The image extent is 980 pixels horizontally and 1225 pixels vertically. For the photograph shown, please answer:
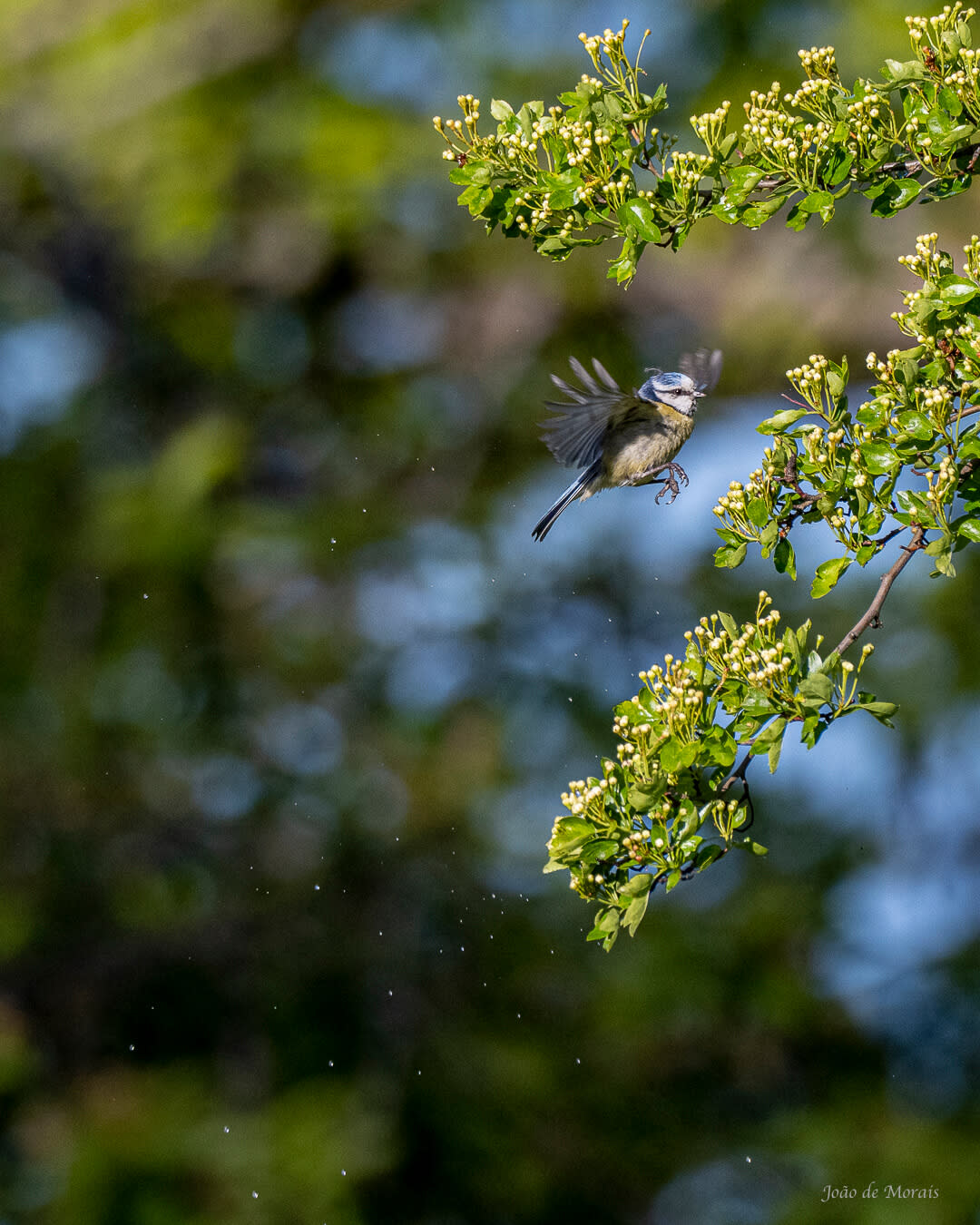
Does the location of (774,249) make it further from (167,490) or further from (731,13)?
(167,490)

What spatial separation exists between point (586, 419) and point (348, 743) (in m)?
5.63

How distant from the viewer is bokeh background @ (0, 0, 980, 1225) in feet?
23.0

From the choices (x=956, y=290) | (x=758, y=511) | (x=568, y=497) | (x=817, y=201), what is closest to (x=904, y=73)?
(x=817, y=201)

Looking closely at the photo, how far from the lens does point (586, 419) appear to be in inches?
106

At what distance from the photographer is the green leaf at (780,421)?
1816 millimetres

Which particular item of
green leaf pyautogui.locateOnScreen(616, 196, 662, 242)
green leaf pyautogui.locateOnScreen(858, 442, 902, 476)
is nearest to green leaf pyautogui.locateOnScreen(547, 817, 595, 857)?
green leaf pyautogui.locateOnScreen(858, 442, 902, 476)

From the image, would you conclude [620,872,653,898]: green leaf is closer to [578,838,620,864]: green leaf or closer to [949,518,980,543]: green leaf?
[578,838,620,864]: green leaf

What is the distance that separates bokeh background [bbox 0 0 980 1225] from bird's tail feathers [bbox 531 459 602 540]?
13.1ft

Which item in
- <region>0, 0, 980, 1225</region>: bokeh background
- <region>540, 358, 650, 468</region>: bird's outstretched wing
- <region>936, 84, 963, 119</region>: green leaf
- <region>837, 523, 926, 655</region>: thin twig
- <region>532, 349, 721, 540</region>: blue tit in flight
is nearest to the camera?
<region>837, 523, 926, 655</region>: thin twig

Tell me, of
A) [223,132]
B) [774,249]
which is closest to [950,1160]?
[774,249]

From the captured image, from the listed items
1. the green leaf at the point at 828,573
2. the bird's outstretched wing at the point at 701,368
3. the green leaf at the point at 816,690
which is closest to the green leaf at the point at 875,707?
the green leaf at the point at 816,690

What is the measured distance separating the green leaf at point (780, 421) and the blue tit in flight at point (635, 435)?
821mm

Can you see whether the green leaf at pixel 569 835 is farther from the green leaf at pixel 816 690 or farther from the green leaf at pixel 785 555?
the green leaf at pixel 785 555

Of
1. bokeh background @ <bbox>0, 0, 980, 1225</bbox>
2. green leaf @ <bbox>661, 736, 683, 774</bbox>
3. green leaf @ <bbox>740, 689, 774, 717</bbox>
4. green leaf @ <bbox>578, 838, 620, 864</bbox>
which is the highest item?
bokeh background @ <bbox>0, 0, 980, 1225</bbox>
